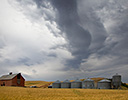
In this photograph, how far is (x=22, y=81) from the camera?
259 ft

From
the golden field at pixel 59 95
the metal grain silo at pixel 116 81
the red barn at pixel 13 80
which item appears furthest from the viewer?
Answer: the red barn at pixel 13 80

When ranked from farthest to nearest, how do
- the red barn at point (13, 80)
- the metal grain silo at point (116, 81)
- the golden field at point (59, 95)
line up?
the red barn at point (13, 80), the metal grain silo at point (116, 81), the golden field at point (59, 95)

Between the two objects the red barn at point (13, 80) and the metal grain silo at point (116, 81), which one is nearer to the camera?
the metal grain silo at point (116, 81)

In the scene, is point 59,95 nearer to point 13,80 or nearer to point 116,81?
point 116,81

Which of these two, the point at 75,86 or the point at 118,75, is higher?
the point at 118,75

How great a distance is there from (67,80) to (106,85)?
20980mm

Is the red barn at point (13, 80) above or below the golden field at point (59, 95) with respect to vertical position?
above

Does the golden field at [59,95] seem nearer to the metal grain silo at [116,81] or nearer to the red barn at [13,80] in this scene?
the metal grain silo at [116,81]

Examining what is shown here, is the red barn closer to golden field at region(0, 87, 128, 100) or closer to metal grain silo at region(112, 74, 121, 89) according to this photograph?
golden field at region(0, 87, 128, 100)

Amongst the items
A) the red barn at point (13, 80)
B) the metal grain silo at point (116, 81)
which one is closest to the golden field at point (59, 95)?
the metal grain silo at point (116, 81)

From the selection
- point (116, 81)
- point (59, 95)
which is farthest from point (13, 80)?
point (116, 81)

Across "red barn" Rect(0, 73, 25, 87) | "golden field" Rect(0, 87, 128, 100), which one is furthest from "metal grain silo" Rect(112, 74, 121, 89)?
"red barn" Rect(0, 73, 25, 87)

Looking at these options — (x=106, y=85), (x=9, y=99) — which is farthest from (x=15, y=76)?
(x=9, y=99)

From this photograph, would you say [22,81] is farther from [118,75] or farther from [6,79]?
[118,75]
